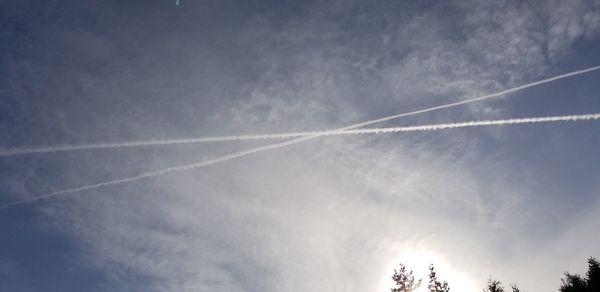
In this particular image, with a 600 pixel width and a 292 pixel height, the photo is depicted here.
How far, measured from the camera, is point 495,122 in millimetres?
24766

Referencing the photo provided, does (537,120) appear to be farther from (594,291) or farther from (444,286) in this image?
(444,286)

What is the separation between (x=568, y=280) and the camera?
36000mm

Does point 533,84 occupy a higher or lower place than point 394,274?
higher

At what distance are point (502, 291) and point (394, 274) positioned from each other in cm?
1230

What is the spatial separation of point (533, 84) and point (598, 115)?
1038 cm

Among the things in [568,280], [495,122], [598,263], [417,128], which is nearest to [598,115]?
[495,122]

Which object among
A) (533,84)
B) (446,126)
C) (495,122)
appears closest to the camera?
(495,122)

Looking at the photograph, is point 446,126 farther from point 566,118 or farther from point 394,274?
point 394,274

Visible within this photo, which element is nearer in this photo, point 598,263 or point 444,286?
point 598,263

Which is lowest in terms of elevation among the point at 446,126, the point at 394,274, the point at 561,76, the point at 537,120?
the point at 394,274

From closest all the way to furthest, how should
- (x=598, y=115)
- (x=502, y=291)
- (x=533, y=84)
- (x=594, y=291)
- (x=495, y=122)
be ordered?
(x=598, y=115) → (x=495, y=122) → (x=533, y=84) → (x=594, y=291) → (x=502, y=291)

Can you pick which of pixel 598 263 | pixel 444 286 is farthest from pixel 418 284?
pixel 598 263

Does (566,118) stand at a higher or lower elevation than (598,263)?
higher

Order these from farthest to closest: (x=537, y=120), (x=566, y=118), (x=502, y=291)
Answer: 1. (x=502, y=291)
2. (x=537, y=120)
3. (x=566, y=118)
